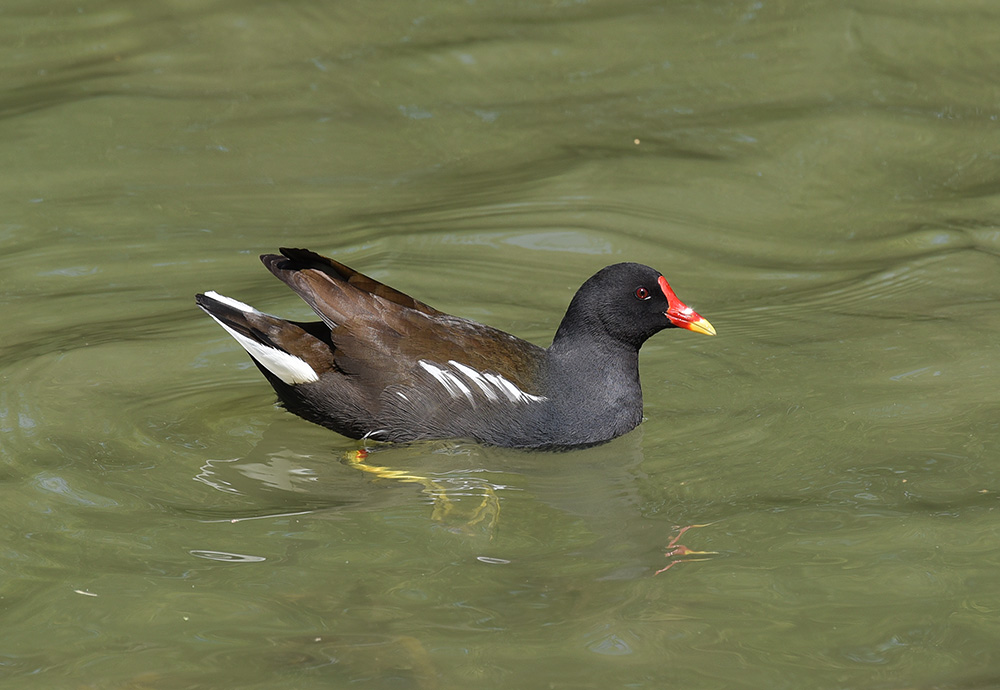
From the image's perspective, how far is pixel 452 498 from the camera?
4.84 meters

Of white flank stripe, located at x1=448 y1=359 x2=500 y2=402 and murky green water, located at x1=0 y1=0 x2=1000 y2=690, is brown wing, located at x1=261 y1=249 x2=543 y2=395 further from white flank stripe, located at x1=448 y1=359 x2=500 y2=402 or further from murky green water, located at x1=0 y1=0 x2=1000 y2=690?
murky green water, located at x1=0 y1=0 x2=1000 y2=690

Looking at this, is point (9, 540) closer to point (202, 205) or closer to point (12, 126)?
point (202, 205)

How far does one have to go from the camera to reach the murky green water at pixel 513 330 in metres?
3.95

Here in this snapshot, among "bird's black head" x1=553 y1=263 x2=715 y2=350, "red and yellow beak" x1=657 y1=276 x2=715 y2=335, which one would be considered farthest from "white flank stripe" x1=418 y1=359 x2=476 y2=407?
"red and yellow beak" x1=657 y1=276 x2=715 y2=335

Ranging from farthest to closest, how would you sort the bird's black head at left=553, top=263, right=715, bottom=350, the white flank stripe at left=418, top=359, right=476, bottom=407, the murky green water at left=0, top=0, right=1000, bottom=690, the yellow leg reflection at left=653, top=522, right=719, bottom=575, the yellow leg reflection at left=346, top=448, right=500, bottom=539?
1. the bird's black head at left=553, top=263, right=715, bottom=350
2. the white flank stripe at left=418, top=359, right=476, bottom=407
3. the yellow leg reflection at left=346, top=448, right=500, bottom=539
4. the yellow leg reflection at left=653, top=522, right=719, bottom=575
5. the murky green water at left=0, top=0, right=1000, bottom=690

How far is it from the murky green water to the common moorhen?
13 cm

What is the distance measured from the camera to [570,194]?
744 cm

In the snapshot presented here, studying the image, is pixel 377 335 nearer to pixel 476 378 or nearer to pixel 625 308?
pixel 476 378

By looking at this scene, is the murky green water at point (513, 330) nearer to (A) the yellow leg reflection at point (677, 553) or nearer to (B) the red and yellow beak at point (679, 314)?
(A) the yellow leg reflection at point (677, 553)

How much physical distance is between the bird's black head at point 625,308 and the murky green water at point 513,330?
1.26 ft

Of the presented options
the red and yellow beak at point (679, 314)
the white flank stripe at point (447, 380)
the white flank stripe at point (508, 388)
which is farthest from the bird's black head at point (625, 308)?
the white flank stripe at point (447, 380)

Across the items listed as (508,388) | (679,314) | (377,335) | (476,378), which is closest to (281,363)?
(377,335)

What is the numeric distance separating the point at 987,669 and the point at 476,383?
214cm

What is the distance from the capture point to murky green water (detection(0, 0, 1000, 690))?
395cm
